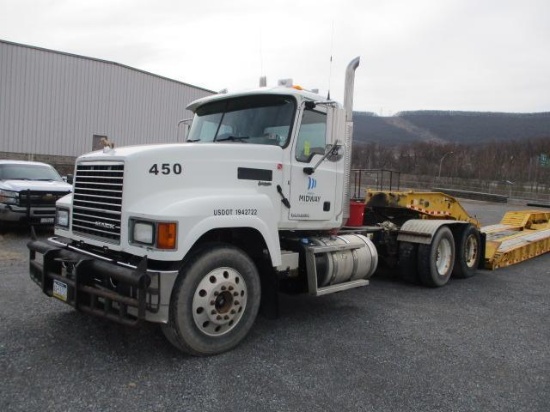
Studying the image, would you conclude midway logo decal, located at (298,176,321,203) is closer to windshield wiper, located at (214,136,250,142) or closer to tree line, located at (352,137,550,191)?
windshield wiper, located at (214,136,250,142)

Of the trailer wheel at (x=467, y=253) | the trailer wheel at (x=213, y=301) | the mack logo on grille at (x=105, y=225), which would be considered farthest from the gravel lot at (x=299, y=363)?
the trailer wheel at (x=467, y=253)

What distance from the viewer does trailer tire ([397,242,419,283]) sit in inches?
300

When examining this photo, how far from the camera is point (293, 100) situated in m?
5.16

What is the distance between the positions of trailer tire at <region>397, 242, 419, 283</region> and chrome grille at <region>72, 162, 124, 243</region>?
4995 millimetres

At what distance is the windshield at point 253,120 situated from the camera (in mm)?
5109

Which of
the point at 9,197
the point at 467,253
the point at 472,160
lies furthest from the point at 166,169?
the point at 472,160

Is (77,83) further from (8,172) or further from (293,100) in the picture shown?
(293,100)

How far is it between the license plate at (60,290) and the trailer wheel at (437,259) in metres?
5.34

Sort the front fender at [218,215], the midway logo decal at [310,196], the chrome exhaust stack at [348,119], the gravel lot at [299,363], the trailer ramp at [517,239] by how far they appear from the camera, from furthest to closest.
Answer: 1. the trailer ramp at [517,239]
2. the chrome exhaust stack at [348,119]
3. the midway logo decal at [310,196]
4. the front fender at [218,215]
5. the gravel lot at [299,363]

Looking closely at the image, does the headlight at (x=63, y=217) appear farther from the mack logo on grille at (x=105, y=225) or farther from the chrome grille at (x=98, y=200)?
the mack logo on grille at (x=105, y=225)

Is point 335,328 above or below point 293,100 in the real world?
below

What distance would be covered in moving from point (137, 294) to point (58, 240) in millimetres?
1851

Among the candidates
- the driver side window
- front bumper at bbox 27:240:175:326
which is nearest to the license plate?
front bumper at bbox 27:240:175:326

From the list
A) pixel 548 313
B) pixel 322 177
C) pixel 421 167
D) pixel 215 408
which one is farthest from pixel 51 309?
pixel 421 167
